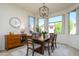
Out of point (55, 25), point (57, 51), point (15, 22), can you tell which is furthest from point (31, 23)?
point (57, 51)

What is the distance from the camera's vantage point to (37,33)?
194 centimetres

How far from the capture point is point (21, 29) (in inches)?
76.3

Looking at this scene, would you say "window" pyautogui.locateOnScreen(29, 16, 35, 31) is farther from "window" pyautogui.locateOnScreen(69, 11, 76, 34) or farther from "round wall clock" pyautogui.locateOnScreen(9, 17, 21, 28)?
"window" pyautogui.locateOnScreen(69, 11, 76, 34)

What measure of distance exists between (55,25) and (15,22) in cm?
71

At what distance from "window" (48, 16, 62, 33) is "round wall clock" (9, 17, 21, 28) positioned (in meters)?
0.54

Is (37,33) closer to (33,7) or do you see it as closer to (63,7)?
(33,7)

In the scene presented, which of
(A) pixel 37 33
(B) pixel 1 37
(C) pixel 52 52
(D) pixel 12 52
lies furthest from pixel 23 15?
(C) pixel 52 52

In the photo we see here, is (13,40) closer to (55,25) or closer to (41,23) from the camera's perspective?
(41,23)

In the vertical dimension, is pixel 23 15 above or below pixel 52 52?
above

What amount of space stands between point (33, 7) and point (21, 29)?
1.43 ft

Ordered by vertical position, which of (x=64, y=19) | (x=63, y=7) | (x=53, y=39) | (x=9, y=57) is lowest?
(x=9, y=57)

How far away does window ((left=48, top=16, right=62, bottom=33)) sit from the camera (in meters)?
1.97

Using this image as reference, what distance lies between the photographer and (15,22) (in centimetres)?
194

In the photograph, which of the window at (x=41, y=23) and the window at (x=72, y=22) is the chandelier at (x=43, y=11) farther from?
the window at (x=72, y=22)
